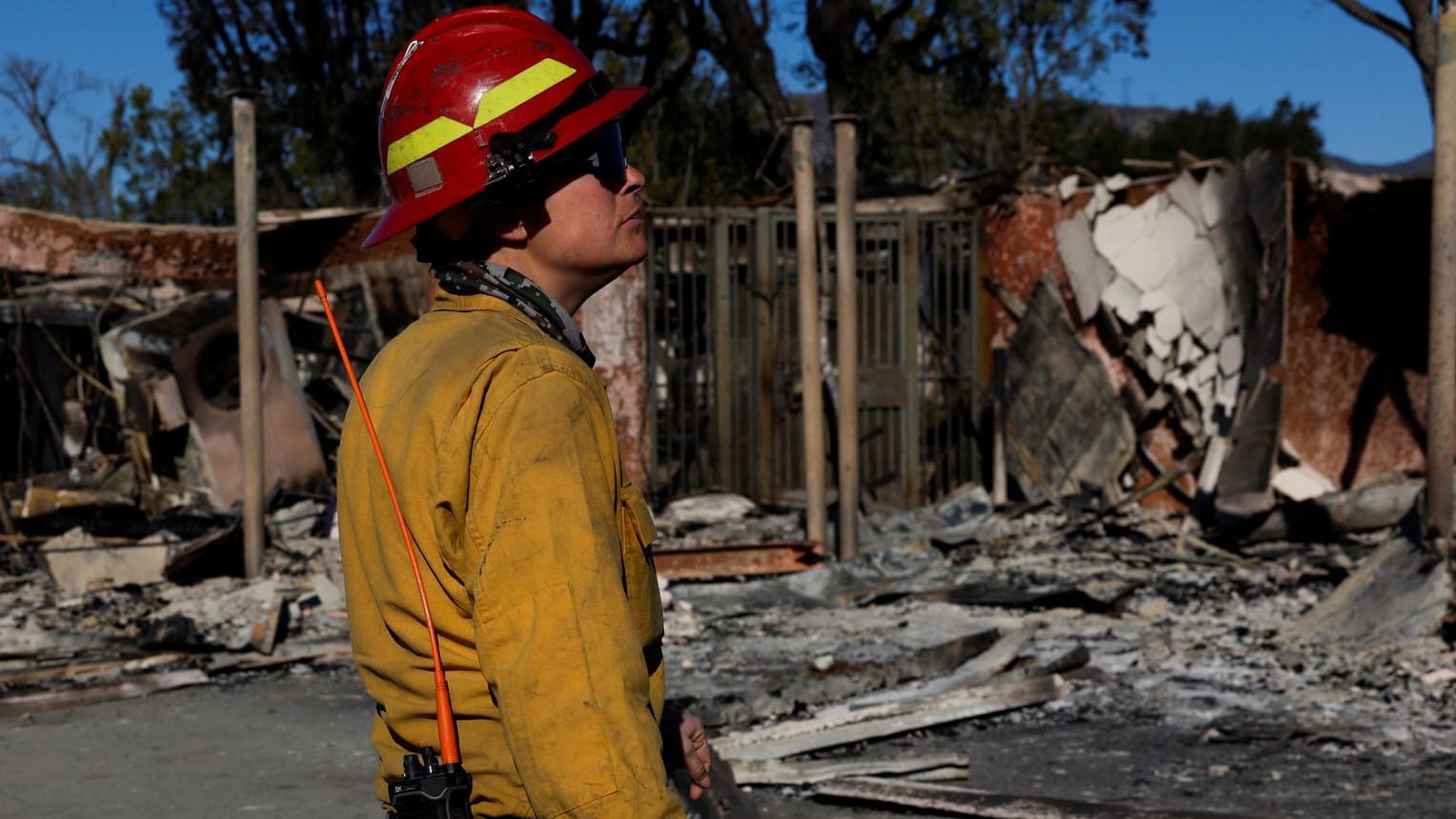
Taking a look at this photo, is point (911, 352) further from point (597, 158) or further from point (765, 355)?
point (597, 158)

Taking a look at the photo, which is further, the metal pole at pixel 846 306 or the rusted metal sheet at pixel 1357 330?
the rusted metal sheet at pixel 1357 330

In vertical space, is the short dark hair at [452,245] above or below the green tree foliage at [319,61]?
below

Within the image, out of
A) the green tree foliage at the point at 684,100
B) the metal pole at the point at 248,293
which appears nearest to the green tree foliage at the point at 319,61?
the green tree foliage at the point at 684,100

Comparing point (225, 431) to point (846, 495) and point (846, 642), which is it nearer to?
point (846, 495)

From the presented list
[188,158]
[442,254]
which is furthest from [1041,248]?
[188,158]

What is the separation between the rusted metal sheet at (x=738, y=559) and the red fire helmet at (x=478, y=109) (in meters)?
7.11

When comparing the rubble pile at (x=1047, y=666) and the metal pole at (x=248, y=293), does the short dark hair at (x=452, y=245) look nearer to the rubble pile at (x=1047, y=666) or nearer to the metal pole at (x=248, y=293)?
the rubble pile at (x=1047, y=666)

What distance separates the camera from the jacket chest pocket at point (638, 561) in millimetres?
1676

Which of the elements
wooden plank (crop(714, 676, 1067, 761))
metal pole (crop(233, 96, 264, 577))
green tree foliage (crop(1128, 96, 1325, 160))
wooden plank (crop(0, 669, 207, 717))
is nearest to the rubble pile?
wooden plank (crop(714, 676, 1067, 761))

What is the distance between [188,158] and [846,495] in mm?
31306

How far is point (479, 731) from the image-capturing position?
1.64 m

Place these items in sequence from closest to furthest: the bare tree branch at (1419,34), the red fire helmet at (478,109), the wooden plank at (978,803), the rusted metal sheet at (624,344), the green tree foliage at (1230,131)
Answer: the red fire helmet at (478,109)
the wooden plank at (978,803)
the rusted metal sheet at (624,344)
the bare tree branch at (1419,34)
the green tree foliage at (1230,131)

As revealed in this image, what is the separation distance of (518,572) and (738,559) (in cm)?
759

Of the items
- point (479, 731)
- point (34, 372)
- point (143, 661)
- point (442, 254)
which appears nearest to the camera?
point (479, 731)
